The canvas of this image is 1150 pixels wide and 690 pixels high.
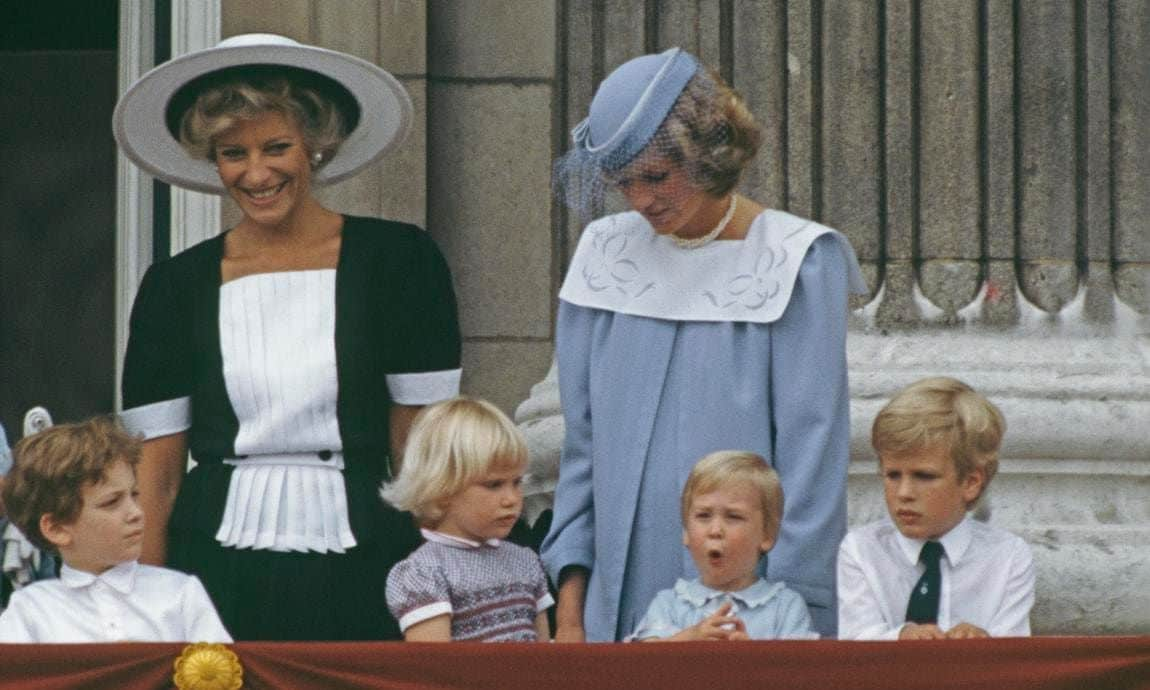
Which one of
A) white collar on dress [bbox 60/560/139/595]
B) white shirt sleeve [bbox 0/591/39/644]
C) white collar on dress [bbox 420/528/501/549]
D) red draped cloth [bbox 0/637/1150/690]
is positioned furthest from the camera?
white collar on dress [bbox 420/528/501/549]

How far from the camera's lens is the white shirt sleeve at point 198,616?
17.9 ft

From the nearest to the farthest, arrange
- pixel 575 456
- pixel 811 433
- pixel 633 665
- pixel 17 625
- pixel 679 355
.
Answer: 1. pixel 633 665
2. pixel 17 625
3. pixel 811 433
4. pixel 679 355
5. pixel 575 456

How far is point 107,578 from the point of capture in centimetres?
549

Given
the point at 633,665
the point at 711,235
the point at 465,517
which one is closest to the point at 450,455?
the point at 465,517

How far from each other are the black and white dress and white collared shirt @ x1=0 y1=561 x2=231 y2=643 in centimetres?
25

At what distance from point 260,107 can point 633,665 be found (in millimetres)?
1509

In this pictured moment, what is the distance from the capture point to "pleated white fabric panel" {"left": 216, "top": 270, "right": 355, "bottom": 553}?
227 inches

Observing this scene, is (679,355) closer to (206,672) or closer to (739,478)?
(739,478)

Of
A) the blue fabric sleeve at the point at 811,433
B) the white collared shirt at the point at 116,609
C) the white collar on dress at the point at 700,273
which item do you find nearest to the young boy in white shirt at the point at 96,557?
the white collared shirt at the point at 116,609

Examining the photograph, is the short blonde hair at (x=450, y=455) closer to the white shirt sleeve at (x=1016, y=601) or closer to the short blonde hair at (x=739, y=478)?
the short blonde hair at (x=739, y=478)

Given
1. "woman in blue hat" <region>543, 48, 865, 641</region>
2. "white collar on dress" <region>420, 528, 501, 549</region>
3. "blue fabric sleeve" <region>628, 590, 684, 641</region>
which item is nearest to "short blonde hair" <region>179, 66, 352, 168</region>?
"woman in blue hat" <region>543, 48, 865, 641</region>

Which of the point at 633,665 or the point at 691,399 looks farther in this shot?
the point at 691,399

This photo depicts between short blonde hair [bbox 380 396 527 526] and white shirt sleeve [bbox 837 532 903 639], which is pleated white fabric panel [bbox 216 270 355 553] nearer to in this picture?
short blonde hair [bbox 380 396 527 526]

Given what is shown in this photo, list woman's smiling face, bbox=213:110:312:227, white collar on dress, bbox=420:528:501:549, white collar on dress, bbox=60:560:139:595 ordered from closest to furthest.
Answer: white collar on dress, bbox=60:560:139:595
white collar on dress, bbox=420:528:501:549
woman's smiling face, bbox=213:110:312:227
